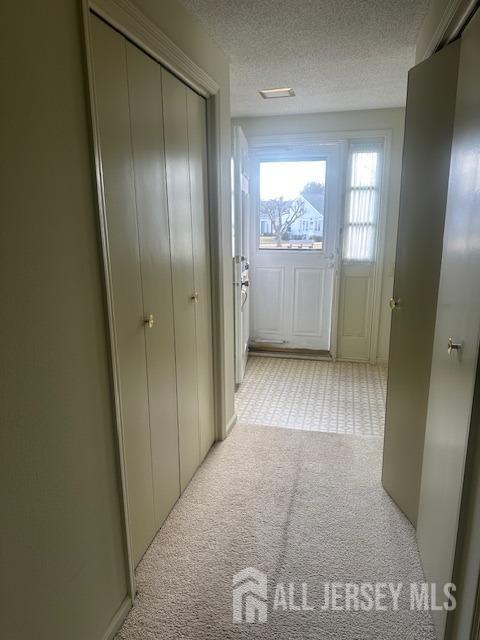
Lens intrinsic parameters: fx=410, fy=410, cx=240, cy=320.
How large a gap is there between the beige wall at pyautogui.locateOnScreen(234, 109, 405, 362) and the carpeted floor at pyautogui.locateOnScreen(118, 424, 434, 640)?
6.33 feet

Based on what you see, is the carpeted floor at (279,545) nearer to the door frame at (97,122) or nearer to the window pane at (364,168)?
the door frame at (97,122)

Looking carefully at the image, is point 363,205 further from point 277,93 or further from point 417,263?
point 417,263

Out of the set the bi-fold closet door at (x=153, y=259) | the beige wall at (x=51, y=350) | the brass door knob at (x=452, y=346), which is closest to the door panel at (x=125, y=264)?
the bi-fold closet door at (x=153, y=259)

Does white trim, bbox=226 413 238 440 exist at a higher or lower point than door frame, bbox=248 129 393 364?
lower

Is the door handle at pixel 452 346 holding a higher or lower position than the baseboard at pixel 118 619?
higher

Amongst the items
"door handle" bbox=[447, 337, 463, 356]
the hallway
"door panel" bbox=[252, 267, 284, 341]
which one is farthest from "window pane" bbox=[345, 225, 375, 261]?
"door handle" bbox=[447, 337, 463, 356]

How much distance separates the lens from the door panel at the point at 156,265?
158cm

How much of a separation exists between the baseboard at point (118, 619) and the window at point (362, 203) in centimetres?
341

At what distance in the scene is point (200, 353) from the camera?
2365 mm

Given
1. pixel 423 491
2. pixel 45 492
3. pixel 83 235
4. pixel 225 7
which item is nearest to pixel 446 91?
pixel 225 7

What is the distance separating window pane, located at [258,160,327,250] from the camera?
413 cm

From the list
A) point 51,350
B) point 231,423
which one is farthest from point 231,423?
point 51,350

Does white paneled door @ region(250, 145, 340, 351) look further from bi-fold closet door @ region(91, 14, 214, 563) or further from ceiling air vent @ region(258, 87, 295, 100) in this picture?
bi-fold closet door @ region(91, 14, 214, 563)

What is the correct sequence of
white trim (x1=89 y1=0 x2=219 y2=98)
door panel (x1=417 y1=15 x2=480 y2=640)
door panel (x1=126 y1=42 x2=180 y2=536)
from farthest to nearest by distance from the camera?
door panel (x1=126 y1=42 x2=180 y2=536), white trim (x1=89 y1=0 x2=219 y2=98), door panel (x1=417 y1=15 x2=480 y2=640)
